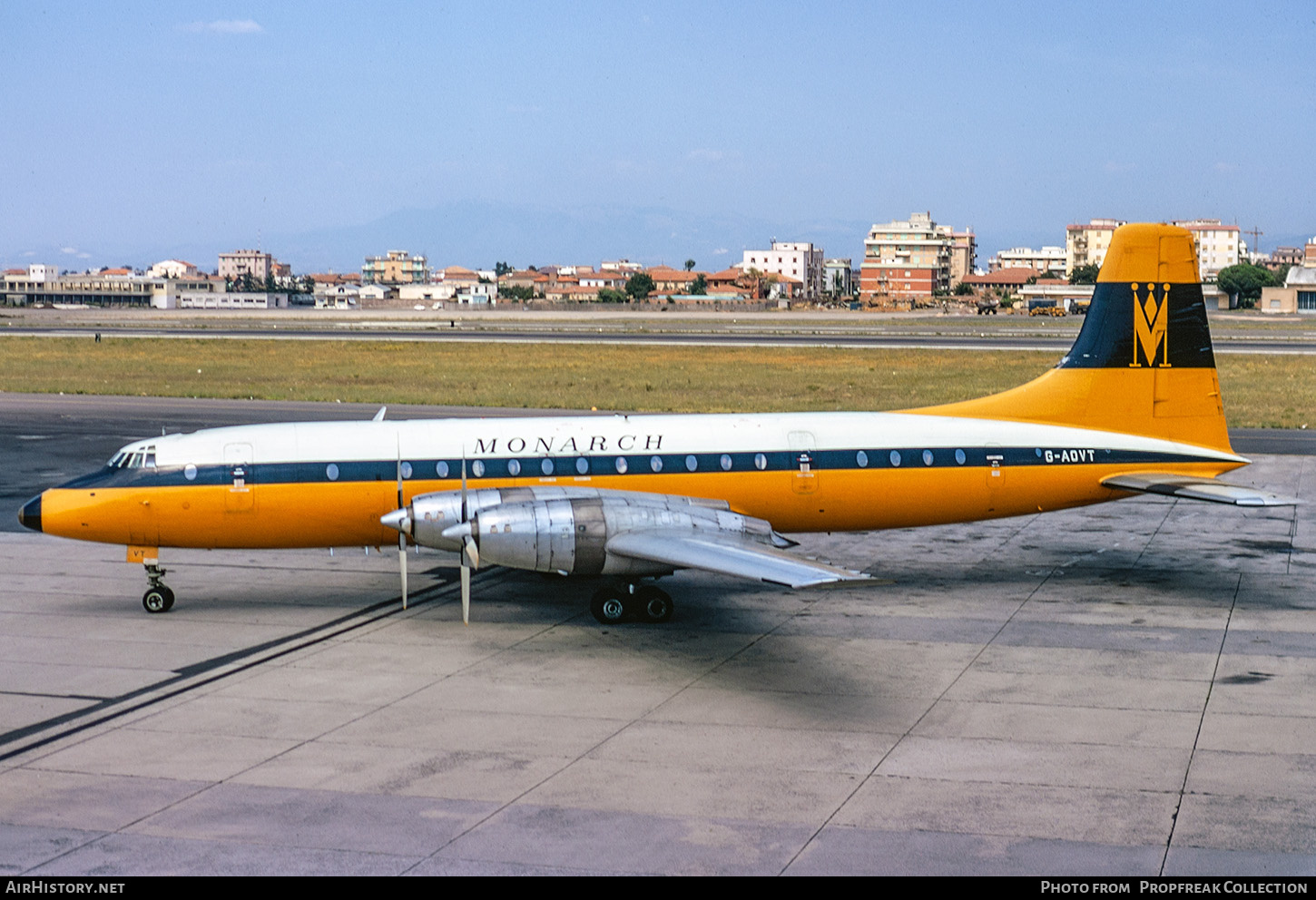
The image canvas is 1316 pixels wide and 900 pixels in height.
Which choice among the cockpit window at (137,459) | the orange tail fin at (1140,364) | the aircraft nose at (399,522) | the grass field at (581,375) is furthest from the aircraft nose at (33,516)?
the grass field at (581,375)

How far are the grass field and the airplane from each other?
2945 centimetres

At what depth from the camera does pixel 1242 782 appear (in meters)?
15.4

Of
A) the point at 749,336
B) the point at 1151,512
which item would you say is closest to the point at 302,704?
the point at 1151,512

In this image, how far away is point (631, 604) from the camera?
23.4 m

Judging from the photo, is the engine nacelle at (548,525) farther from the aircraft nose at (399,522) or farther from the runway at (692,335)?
the runway at (692,335)

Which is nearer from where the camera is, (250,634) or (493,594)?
(250,634)

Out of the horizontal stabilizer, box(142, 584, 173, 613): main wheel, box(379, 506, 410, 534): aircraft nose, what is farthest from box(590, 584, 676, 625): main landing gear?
the horizontal stabilizer

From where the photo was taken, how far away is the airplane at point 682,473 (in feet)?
72.2

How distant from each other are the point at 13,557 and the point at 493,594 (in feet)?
39.4

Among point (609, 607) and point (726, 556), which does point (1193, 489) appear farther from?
point (609, 607)

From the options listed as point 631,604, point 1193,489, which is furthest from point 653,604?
Result: point 1193,489

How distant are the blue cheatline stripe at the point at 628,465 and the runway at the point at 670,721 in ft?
8.58

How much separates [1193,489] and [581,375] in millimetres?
53213

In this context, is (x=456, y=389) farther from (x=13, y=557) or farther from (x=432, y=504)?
(x=432, y=504)
